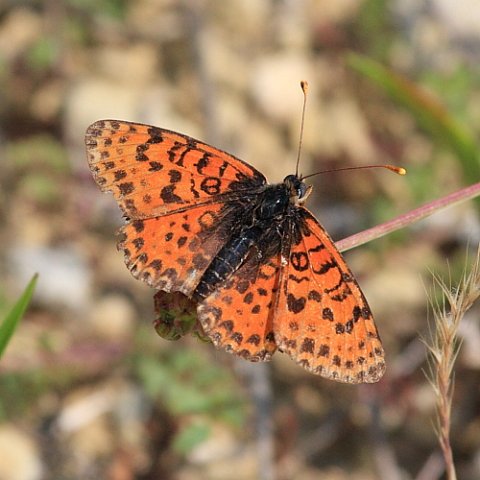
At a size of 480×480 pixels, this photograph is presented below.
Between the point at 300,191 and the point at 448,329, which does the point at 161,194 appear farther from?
the point at 448,329

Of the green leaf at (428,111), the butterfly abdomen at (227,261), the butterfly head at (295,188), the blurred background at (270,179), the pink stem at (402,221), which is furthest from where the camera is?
the blurred background at (270,179)

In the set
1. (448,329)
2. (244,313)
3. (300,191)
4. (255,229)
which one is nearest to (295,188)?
(300,191)

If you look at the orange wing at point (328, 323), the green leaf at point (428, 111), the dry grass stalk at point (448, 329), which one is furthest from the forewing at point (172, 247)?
the green leaf at point (428, 111)

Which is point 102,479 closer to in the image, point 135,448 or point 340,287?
point 135,448

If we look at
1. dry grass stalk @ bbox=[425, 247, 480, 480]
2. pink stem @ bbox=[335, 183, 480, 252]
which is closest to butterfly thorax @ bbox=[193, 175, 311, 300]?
pink stem @ bbox=[335, 183, 480, 252]

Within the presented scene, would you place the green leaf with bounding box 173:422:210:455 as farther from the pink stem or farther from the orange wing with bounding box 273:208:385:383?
the pink stem

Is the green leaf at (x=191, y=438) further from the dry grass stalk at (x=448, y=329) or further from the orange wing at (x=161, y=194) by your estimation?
the dry grass stalk at (x=448, y=329)
